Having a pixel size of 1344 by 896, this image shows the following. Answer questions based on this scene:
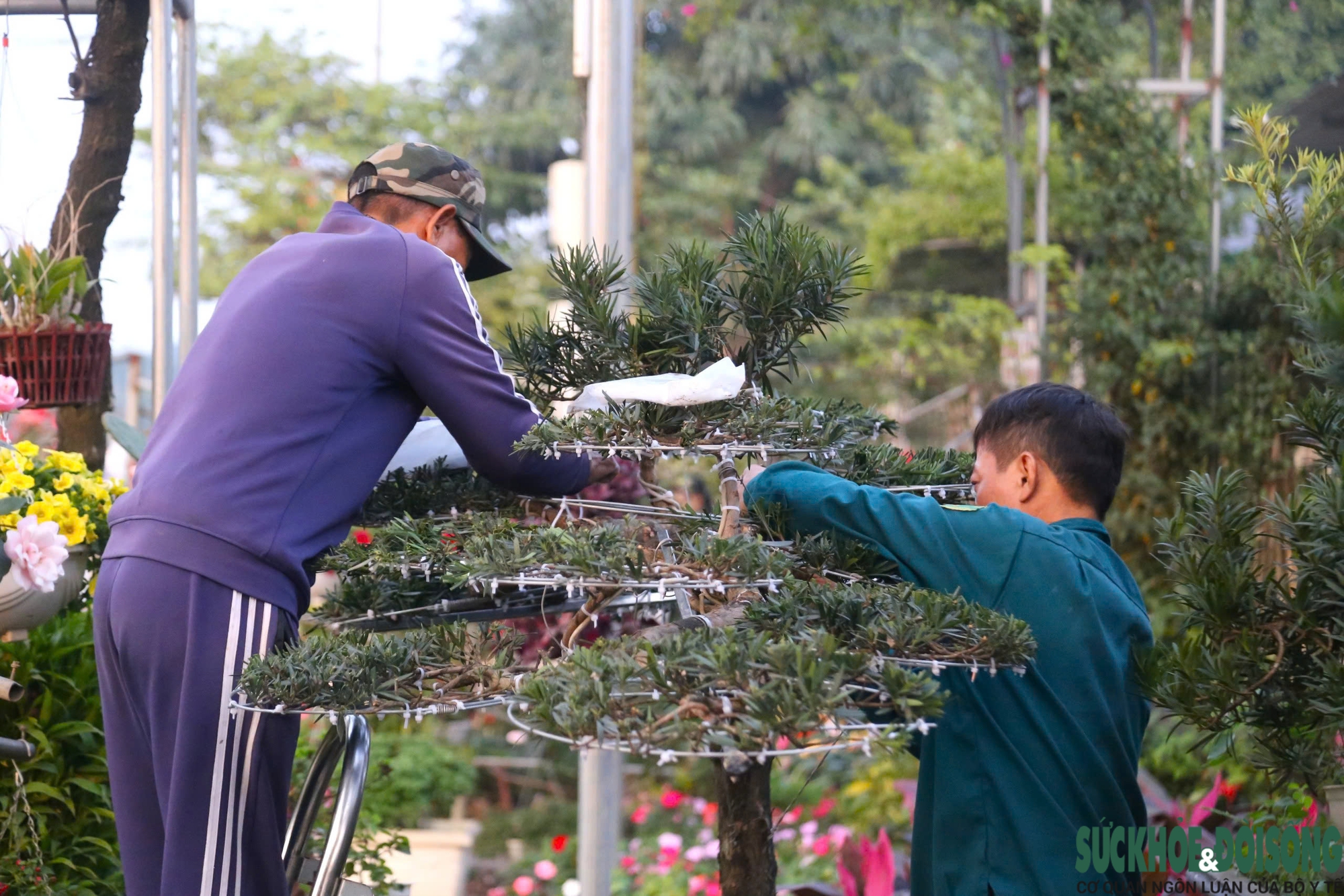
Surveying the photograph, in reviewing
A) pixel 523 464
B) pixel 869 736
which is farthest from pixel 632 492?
pixel 869 736

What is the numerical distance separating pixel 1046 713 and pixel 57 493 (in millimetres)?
1818

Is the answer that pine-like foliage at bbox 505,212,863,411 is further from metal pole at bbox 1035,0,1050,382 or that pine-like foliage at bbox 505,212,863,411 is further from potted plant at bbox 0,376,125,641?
metal pole at bbox 1035,0,1050,382

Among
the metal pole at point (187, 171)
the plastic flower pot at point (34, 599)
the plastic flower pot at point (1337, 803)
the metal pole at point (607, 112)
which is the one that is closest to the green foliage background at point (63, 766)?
the plastic flower pot at point (34, 599)

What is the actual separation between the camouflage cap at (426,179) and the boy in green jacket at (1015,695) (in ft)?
2.22

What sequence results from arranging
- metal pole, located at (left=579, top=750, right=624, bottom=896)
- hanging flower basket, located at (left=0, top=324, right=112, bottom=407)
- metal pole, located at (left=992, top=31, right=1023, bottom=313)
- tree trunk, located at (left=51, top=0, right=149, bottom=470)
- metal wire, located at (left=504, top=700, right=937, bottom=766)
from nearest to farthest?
metal wire, located at (left=504, top=700, right=937, bottom=766)
hanging flower basket, located at (left=0, top=324, right=112, bottom=407)
tree trunk, located at (left=51, top=0, right=149, bottom=470)
metal pole, located at (left=579, top=750, right=624, bottom=896)
metal pole, located at (left=992, top=31, right=1023, bottom=313)

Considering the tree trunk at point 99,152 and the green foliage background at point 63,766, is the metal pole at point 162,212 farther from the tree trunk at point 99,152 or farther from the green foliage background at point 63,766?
the green foliage background at point 63,766

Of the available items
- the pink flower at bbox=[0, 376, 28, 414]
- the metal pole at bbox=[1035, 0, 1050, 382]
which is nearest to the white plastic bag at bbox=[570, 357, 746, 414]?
the pink flower at bbox=[0, 376, 28, 414]

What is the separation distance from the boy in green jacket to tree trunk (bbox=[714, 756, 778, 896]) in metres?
0.25

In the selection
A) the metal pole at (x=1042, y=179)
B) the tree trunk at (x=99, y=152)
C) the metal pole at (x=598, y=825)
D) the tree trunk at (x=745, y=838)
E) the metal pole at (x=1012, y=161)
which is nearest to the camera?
the tree trunk at (x=745, y=838)

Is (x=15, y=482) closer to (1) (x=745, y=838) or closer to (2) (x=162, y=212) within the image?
(2) (x=162, y=212)

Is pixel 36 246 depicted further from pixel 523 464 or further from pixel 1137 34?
pixel 1137 34

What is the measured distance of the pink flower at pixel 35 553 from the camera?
188cm

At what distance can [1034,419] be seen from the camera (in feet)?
5.51

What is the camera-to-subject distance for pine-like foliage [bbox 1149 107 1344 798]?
1381 millimetres
